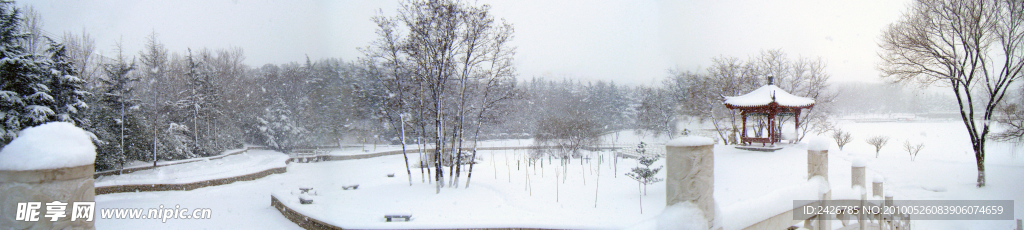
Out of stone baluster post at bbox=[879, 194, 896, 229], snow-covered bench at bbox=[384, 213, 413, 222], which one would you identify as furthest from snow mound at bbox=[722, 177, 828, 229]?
snow-covered bench at bbox=[384, 213, 413, 222]

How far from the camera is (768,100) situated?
11680mm

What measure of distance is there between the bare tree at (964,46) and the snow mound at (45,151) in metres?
12.8

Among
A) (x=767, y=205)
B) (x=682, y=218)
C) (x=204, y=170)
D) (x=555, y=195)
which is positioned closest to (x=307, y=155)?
(x=204, y=170)

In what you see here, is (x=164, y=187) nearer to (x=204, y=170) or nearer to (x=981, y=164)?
(x=204, y=170)

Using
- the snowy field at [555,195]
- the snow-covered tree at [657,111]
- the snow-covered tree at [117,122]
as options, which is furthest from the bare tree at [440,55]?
the snow-covered tree at [657,111]

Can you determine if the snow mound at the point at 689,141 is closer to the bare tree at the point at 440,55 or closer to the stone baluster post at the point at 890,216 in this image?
the stone baluster post at the point at 890,216

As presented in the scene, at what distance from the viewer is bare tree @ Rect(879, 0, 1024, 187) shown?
27.2ft

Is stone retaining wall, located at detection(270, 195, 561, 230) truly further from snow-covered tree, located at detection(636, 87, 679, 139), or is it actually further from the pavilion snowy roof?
snow-covered tree, located at detection(636, 87, 679, 139)

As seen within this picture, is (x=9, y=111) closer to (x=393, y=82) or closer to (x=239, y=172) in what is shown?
(x=239, y=172)

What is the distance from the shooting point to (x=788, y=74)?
1855 cm

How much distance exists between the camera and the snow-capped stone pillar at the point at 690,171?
1.54m

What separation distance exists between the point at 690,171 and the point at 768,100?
12.2 metres

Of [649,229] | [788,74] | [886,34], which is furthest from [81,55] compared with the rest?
[788,74]

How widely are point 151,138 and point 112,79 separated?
9.40 feet
